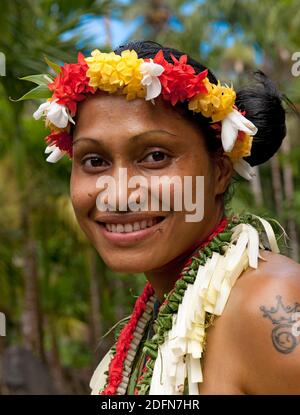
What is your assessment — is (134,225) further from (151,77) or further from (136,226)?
(151,77)

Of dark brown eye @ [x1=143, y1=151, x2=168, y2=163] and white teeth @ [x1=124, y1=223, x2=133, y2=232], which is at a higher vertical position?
dark brown eye @ [x1=143, y1=151, x2=168, y2=163]

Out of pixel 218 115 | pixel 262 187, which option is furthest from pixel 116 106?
pixel 262 187

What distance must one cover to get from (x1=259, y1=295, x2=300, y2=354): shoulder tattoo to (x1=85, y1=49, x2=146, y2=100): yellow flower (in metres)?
0.83

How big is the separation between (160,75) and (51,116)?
1.42 ft

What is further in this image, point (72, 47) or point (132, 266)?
point (72, 47)

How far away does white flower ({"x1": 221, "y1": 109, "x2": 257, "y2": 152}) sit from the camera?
92.0 inches

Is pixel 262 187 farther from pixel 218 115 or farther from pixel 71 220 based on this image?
pixel 218 115

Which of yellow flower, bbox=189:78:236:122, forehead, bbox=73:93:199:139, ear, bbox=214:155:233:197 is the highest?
yellow flower, bbox=189:78:236:122

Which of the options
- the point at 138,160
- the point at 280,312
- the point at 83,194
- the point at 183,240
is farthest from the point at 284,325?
the point at 83,194

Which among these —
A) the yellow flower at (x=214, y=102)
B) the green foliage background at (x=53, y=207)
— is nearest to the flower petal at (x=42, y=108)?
the yellow flower at (x=214, y=102)

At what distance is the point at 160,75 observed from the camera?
2275mm

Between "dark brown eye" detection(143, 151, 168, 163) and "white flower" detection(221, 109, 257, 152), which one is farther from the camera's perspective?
"white flower" detection(221, 109, 257, 152)

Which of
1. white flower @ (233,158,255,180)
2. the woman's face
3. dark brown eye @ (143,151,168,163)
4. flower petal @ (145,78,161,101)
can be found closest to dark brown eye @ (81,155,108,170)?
the woman's face

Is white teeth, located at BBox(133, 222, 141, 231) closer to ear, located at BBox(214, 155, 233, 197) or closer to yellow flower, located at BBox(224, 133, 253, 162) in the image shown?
ear, located at BBox(214, 155, 233, 197)
